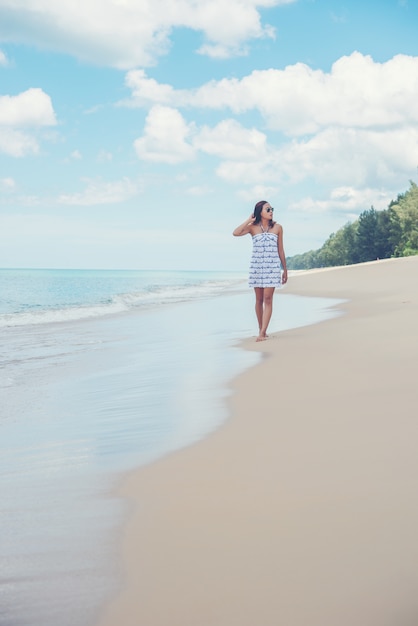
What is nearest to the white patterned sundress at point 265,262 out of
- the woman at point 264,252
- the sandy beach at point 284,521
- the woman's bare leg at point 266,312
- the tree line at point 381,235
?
the woman at point 264,252

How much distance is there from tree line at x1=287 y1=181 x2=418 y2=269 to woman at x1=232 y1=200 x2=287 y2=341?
64.6 metres

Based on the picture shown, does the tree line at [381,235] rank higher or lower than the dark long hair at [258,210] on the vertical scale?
higher

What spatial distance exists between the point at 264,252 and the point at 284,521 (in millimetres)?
7766

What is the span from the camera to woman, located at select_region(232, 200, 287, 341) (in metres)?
10.1

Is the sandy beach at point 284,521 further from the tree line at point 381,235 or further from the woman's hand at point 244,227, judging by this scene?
the tree line at point 381,235

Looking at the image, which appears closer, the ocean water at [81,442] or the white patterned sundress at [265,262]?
the ocean water at [81,442]

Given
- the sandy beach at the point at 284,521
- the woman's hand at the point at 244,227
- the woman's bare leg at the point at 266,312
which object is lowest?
the sandy beach at the point at 284,521

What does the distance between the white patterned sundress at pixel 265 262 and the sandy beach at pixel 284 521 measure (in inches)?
207

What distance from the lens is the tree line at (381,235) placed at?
7812cm

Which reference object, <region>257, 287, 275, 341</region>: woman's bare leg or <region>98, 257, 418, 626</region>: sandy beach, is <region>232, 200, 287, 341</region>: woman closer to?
<region>257, 287, 275, 341</region>: woman's bare leg

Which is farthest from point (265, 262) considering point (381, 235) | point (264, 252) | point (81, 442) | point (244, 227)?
point (381, 235)

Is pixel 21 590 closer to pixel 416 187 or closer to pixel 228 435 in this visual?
pixel 228 435

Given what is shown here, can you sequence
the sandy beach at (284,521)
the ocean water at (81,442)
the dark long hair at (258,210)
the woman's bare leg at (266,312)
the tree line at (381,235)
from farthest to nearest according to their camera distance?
1. the tree line at (381,235)
2. the dark long hair at (258,210)
3. the woman's bare leg at (266,312)
4. the ocean water at (81,442)
5. the sandy beach at (284,521)

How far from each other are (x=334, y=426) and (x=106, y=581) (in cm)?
209
